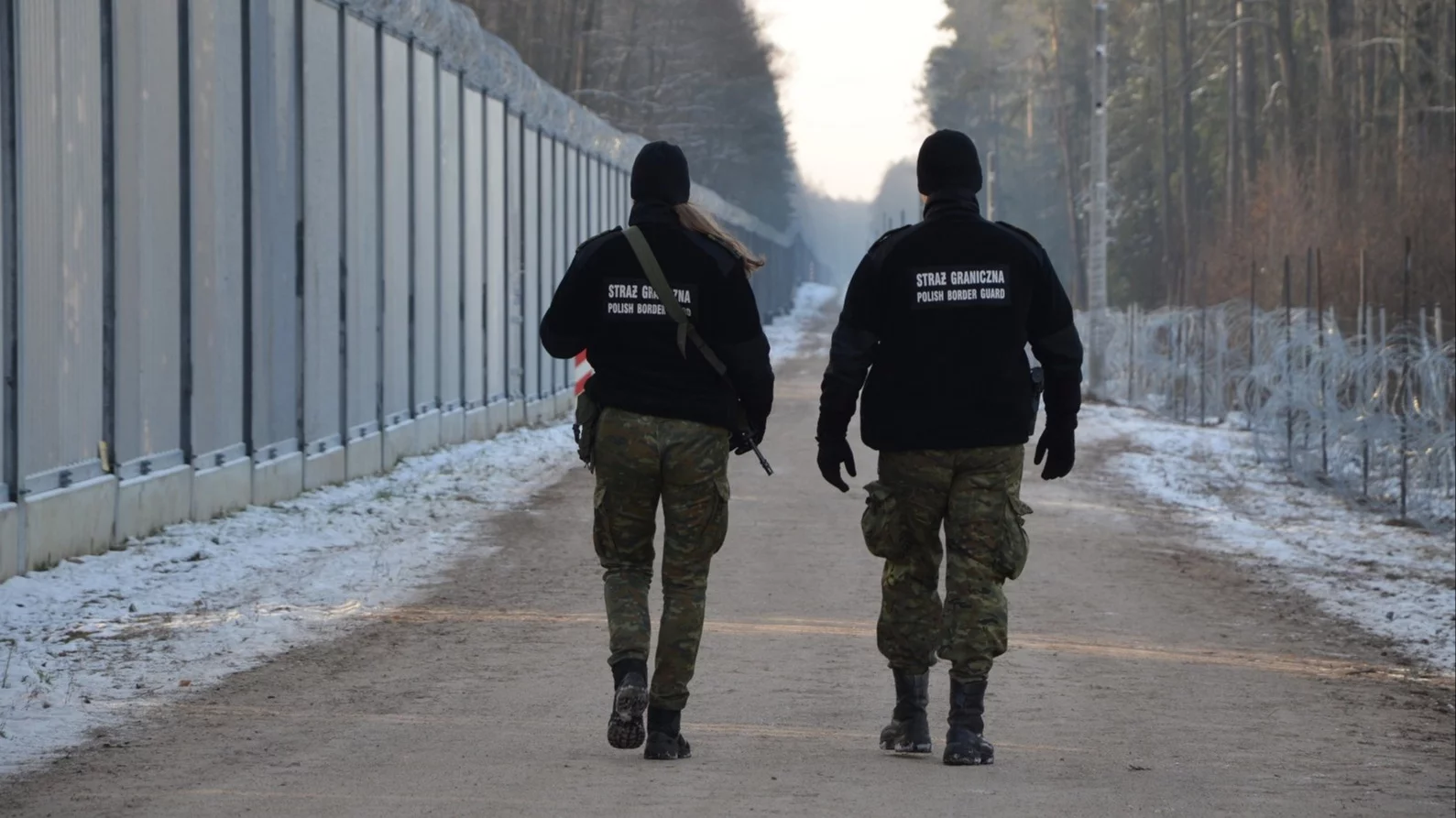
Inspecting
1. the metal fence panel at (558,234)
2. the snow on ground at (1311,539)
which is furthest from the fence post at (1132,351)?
the metal fence panel at (558,234)

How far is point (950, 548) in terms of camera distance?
622 cm

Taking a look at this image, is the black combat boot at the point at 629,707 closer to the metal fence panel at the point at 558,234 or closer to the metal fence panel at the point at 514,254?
the metal fence panel at the point at 514,254

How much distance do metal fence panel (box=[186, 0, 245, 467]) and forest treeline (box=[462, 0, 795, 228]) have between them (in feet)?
126

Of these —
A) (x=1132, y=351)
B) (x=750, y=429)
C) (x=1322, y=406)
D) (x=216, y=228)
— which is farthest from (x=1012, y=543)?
(x=1132, y=351)

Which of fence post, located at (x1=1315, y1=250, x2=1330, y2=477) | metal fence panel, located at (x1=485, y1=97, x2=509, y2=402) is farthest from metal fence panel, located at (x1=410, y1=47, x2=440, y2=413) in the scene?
fence post, located at (x1=1315, y1=250, x2=1330, y2=477)

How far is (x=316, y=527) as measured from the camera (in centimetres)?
1273

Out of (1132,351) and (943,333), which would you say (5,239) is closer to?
(943,333)

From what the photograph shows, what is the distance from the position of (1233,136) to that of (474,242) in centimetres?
3634

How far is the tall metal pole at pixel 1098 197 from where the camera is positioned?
3095 cm

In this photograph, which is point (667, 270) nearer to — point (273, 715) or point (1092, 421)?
point (273, 715)

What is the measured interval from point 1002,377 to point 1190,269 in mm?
52038

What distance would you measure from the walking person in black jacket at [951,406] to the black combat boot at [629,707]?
0.81 meters

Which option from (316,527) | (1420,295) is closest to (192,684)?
(316,527)

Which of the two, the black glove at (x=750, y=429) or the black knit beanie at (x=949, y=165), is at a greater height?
the black knit beanie at (x=949, y=165)
